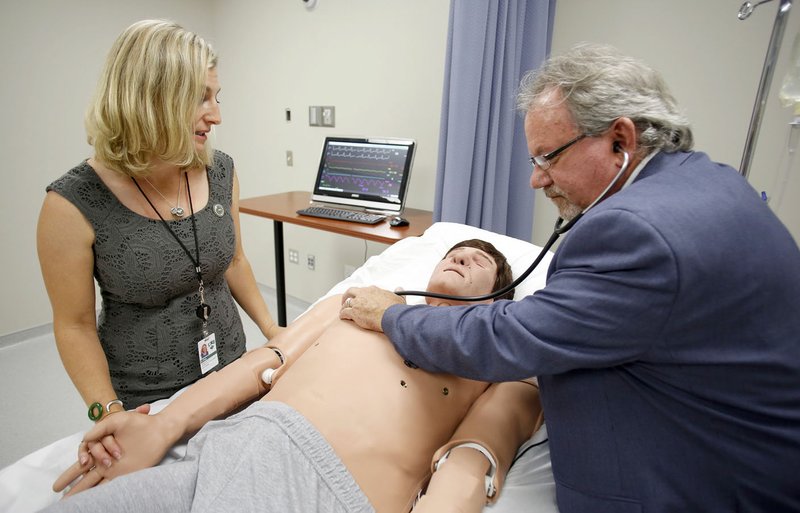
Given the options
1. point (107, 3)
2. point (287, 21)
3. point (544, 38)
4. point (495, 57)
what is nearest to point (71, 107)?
point (107, 3)

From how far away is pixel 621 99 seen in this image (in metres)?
0.84

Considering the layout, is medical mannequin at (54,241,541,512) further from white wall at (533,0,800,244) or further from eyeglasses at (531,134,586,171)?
white wall at (533,0,800,244)

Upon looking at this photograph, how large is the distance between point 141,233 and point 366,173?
4.38ft

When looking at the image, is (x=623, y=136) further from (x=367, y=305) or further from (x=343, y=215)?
(x=343, y=215)

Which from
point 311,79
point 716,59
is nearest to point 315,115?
point 311,79

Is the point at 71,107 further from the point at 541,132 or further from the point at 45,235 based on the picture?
the point at 541,132

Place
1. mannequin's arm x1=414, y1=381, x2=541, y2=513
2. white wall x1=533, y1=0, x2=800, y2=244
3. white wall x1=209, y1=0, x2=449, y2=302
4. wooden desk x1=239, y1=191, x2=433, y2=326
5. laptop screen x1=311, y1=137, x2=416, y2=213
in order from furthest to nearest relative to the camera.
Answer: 1. white wall x1=209, y1=0, x2=449, y2=302
2. laptop screen x1=311, y1=137, x2=416, y2=213
3. wooden desk x1=239, y1=191, x2=433, y2=326
4. white wall x1=533, y1=0, x2=800, y2=244
5. mannequin's arm x1=414, y1=381, x2=541, y2=513

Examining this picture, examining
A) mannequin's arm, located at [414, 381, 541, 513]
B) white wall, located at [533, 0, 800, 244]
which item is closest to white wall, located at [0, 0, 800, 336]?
white wall, located at [533, 0, 800, 244]

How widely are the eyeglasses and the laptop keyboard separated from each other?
114cm

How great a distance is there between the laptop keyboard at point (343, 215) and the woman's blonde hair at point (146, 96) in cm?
102

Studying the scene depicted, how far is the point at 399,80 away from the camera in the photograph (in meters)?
2.48

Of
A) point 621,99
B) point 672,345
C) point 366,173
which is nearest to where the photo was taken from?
point 672,345

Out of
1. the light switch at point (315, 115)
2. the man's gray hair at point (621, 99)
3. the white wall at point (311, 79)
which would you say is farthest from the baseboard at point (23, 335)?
the man's gray hair at point (621, 99)

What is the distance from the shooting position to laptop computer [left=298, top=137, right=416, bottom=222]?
2170 millimetres
